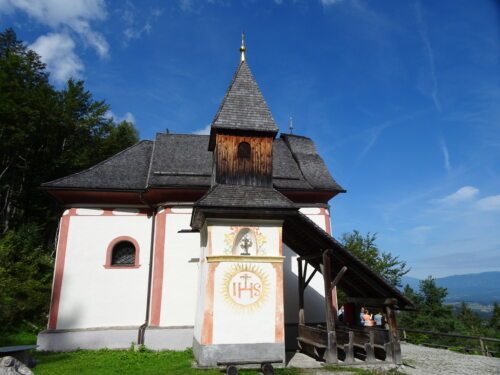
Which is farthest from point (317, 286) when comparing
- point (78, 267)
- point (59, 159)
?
point (59, 159)

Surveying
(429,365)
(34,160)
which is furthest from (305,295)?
(34,160)

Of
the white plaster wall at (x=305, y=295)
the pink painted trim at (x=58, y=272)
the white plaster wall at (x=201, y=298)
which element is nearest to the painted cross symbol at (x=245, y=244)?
the white plaster wall at (x=201, y=298)

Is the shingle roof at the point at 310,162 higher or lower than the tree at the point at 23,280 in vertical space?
higher

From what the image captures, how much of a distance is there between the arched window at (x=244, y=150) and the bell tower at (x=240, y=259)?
0.03 meters

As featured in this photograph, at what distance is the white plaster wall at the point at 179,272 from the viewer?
1268 cm

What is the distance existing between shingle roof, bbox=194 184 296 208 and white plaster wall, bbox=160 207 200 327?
3547 mm

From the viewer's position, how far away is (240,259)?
31.7ft

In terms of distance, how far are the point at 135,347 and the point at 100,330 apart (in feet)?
5.20

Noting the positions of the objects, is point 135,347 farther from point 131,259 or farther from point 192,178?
point 192,178

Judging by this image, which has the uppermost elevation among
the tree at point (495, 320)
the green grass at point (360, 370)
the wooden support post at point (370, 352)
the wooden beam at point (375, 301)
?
the wooden beam at point (375, 301)

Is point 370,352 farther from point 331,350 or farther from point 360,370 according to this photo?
point 331,350

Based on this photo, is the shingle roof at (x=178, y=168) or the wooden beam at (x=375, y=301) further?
the shingle roof at (x=178, y=168)

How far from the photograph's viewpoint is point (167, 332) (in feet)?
40.2

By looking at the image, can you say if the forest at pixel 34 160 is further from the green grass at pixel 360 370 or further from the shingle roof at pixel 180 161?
the green grass at pixel 360 370
